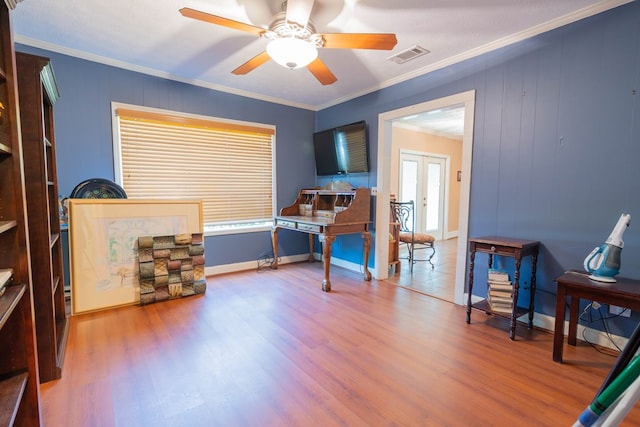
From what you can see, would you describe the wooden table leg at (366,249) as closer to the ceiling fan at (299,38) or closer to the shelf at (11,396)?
the ceiling fan at (299,38)

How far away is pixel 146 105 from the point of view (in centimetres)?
331

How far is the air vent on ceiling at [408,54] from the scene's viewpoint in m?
2.75

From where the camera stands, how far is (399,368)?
193cm

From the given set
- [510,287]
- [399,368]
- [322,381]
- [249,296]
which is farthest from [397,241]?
[322,381]

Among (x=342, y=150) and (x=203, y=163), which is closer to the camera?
(x=203, y=163)

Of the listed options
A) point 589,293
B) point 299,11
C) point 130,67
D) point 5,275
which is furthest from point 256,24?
point 589,293

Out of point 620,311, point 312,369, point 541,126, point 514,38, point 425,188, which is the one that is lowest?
point 312,369

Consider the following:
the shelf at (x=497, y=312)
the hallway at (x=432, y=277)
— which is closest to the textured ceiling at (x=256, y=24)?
the shelf at (x=497, y=312)

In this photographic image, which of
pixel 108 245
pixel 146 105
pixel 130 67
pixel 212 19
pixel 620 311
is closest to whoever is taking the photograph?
pixel 212 19

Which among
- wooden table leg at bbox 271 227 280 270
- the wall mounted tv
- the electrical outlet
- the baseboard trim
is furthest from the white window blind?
the electrical outlet

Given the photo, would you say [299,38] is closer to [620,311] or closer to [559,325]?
[559,325]

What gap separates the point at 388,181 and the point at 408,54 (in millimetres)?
1462

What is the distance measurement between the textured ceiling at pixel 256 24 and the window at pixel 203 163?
579 millimetres

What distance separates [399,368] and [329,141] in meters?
3.18
